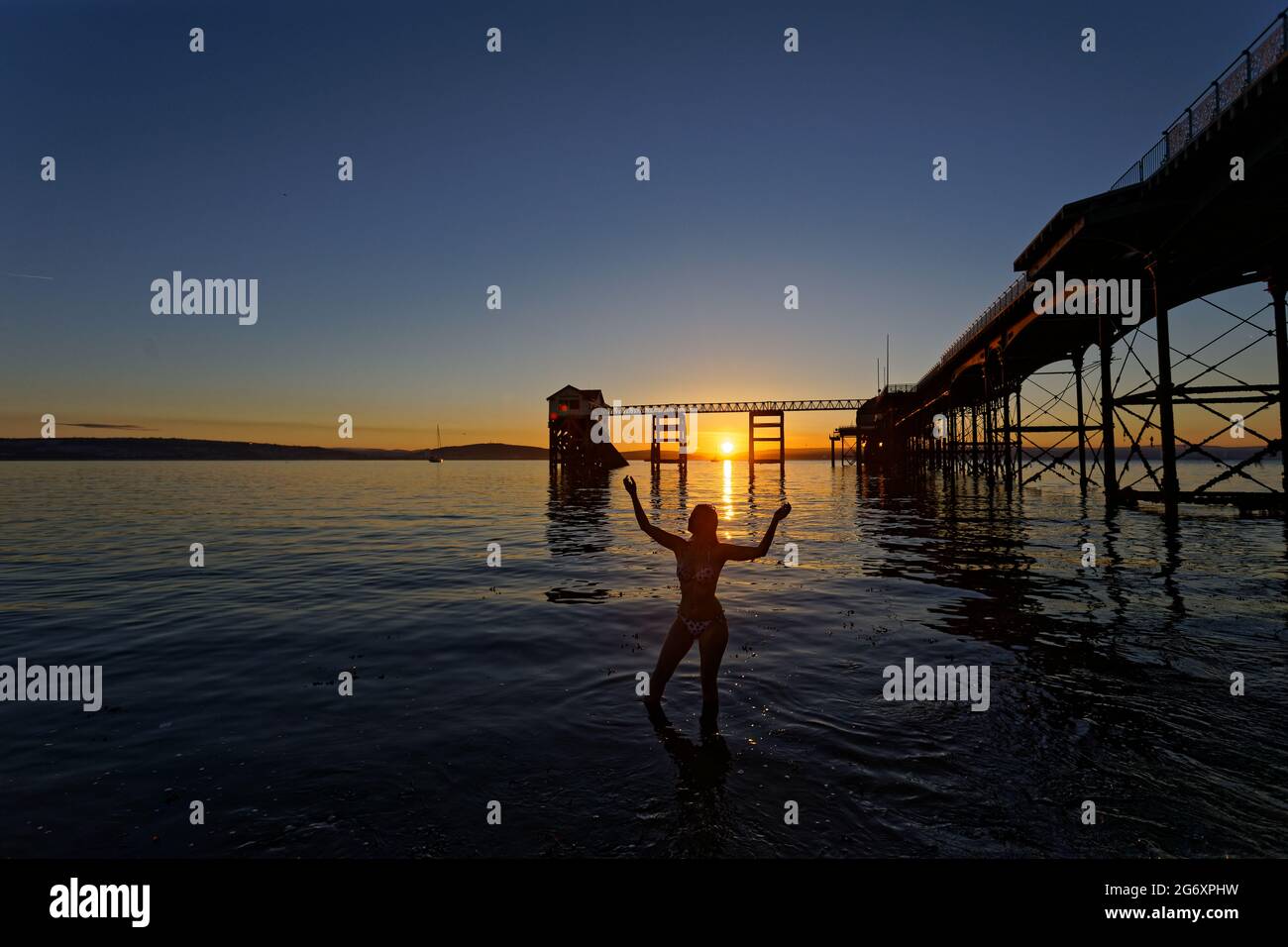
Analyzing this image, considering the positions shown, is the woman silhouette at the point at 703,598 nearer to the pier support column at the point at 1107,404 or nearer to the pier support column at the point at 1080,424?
the pier support column at the point at 1107,404

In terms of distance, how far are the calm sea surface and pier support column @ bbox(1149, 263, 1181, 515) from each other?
A: 9355mm

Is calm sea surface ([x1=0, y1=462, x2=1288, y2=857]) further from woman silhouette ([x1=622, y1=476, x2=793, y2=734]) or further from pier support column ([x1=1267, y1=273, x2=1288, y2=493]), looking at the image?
pier support column ([x1=1267, y1=273, x2=1288, y2=493])

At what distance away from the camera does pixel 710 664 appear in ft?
18.1

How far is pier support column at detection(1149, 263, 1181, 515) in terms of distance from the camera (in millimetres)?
21156

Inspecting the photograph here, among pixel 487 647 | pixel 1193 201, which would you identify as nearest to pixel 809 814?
pixel 487 647

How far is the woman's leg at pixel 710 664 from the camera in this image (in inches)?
216

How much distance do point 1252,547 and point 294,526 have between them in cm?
3071

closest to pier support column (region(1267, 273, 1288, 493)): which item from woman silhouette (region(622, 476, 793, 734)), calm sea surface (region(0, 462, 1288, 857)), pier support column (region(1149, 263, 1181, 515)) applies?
pier support column (region(1149, 263, 1181, 515))

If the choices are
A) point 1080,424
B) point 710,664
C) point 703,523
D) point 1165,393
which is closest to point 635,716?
point 710,664

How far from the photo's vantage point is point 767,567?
1466 centimetres

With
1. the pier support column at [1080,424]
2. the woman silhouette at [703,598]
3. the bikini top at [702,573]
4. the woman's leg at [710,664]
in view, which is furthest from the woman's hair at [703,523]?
the pier support column at [1080,424]
